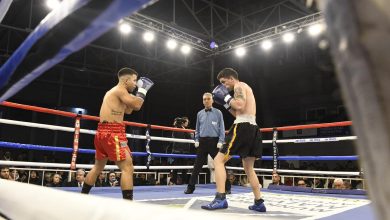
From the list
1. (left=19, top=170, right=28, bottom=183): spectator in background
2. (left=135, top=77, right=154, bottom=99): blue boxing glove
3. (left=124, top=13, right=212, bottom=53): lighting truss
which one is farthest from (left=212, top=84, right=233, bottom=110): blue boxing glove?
(left=124, top=13, right=212, bottom=53): lighting truss

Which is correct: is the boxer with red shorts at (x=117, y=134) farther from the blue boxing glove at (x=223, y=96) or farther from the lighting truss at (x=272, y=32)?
the lighting truss at (x=272, y=32)

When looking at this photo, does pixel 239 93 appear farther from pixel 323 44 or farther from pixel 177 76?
pixel 177 76

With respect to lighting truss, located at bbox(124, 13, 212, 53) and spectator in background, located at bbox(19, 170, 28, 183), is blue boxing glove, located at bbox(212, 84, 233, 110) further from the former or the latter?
lighting truss, located at bbox(124, 13, 212, 53)

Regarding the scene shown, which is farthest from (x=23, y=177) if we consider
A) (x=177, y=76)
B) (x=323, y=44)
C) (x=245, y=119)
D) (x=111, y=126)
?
(x=177, y=76)

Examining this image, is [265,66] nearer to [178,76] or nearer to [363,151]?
[178,76]

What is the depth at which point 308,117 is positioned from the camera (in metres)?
12.4

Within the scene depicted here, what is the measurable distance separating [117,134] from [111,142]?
0.09 m

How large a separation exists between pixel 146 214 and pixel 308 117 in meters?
12.7

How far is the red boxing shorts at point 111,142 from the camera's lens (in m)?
2.58

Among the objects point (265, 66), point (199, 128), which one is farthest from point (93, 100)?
point (199, 128)

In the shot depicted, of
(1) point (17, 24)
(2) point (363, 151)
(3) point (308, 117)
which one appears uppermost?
(1) point (17, 24)

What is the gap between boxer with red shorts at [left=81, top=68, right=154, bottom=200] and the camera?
2.57m

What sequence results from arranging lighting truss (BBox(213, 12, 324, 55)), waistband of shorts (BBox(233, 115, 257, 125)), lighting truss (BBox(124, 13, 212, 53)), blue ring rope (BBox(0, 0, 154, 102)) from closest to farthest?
1. blue ring rope (BBox(0, 0, 154, 102))
2. waistband of shorts (BBox(233, 115, 257, 125))
3. lighting truss (BBox(213, 12, 324, 55))
4. lighting truss (BBox(124, 13, 212, 53))

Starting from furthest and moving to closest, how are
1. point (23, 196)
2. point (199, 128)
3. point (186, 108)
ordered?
point (186, 108) < point (199, 128) < point (23, 196)
